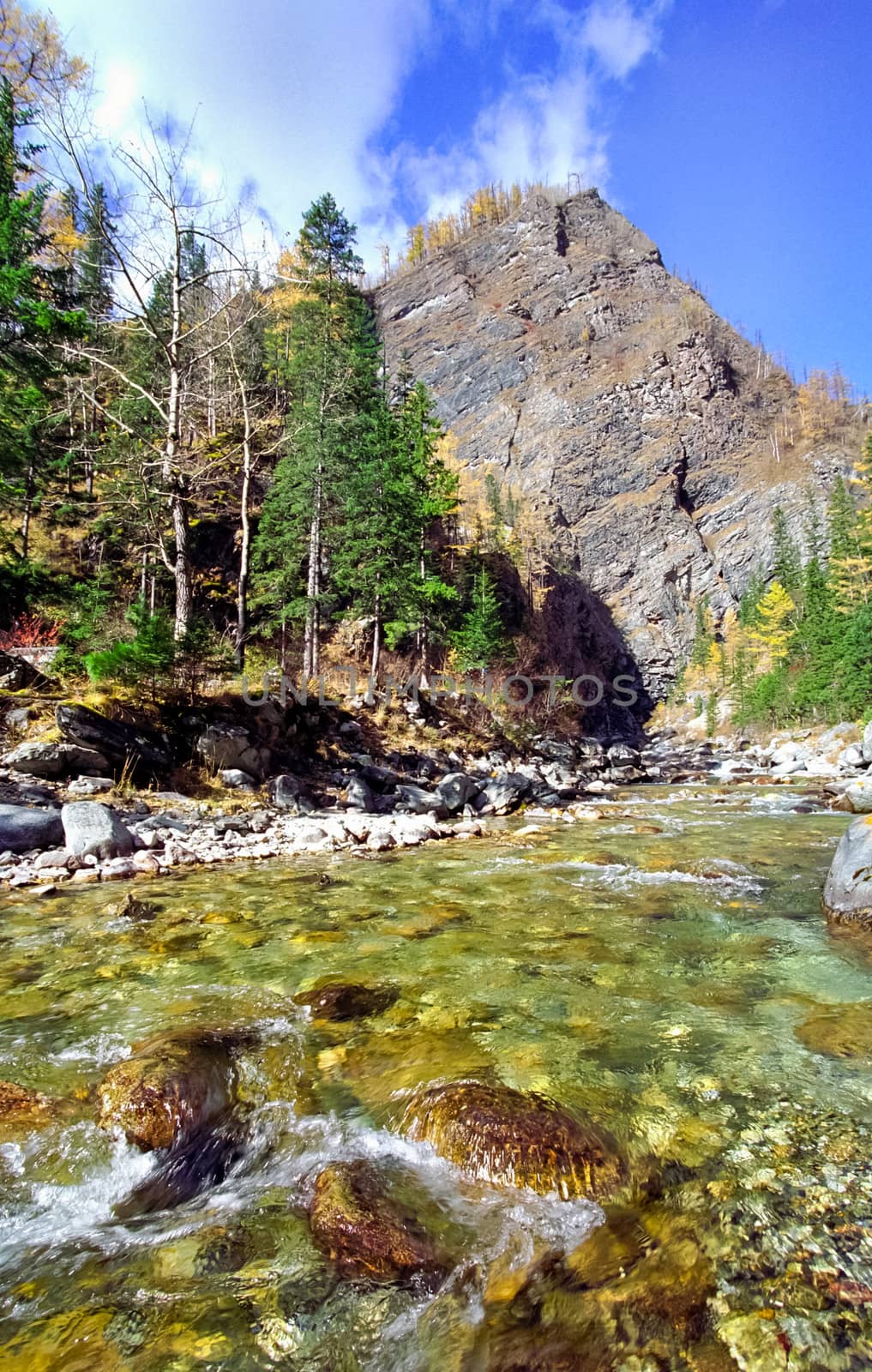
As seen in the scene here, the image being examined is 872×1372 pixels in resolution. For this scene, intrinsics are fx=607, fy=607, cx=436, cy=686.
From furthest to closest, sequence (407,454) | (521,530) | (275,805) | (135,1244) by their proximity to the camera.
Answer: (521,530)
(407,454)
(275,805)
(135,1244)

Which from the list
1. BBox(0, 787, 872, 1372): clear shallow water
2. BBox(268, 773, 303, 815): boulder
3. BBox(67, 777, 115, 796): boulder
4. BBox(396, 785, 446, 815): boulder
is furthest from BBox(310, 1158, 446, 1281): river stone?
BBox(396, 785, 446, 815): boulder

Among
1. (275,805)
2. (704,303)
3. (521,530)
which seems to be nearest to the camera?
(275,805)

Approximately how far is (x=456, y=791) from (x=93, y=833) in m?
8.05

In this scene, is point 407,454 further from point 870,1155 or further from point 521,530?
point 521,530

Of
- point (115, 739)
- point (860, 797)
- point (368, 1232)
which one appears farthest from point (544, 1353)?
point (860, 797)

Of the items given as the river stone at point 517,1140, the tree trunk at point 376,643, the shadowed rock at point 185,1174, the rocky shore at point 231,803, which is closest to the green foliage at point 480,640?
the tree trunk at point 376,643

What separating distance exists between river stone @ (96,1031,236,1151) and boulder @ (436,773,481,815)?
413 inches

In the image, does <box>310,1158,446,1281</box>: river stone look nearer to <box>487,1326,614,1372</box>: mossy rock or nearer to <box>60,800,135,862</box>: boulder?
<box>487,1326,614,1372</box>: mossy rock

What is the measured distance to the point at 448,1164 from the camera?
2711 millimetres

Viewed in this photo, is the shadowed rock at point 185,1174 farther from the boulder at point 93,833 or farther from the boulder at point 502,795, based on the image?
the boulder at point 502,795

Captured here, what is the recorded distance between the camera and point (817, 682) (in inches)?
1654

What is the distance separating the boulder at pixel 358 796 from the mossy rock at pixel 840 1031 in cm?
957

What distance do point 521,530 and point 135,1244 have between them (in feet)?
206

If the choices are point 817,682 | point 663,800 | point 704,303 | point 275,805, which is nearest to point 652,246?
point 704,303
